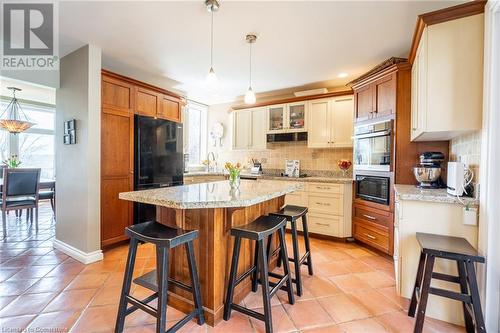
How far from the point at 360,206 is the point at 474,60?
2.05 m

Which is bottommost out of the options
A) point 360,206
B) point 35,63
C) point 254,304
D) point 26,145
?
point 254,304

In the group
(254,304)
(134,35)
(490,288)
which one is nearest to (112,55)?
(134,35)

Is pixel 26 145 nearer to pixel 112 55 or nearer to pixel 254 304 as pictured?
pixel 112 55

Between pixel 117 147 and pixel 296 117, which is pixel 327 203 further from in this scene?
pixel 117 147

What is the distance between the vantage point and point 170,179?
3.61 m

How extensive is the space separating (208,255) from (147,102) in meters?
2.63

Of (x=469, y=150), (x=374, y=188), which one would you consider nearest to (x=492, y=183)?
(x=469, y=150)

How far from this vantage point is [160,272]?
1367mm

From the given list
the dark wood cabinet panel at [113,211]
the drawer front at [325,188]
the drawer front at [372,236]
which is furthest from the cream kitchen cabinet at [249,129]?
the dark wood cabinet panel at [113,211]

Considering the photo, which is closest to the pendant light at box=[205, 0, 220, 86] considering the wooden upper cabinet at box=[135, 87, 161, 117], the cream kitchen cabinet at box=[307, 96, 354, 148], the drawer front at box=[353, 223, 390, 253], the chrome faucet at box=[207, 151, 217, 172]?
the wooden upper cabinet at box=[135, 87, 161, 117]

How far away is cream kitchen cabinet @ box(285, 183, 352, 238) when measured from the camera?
339 centimetres

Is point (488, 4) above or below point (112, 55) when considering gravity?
below

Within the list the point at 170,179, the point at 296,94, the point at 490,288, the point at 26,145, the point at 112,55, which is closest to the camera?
the point at 490,288

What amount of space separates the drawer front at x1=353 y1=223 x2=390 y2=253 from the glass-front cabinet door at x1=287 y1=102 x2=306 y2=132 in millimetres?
1809
